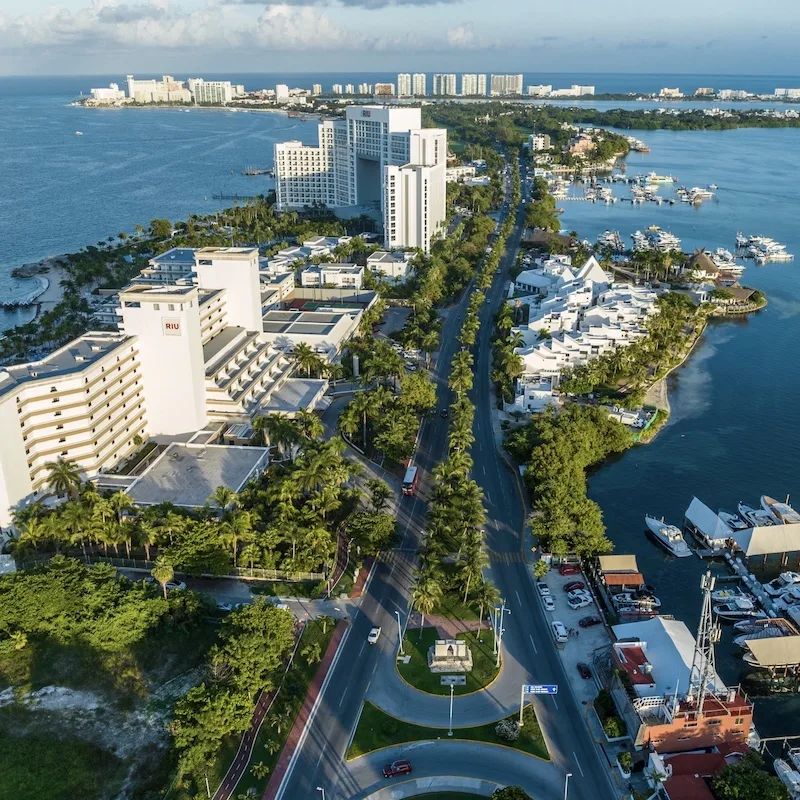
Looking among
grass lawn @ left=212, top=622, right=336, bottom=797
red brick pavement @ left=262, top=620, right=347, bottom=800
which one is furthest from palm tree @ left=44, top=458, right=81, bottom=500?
red brick pavement @ left=262, top=620, right=347, bottom=800

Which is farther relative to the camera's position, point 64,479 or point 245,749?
point 64,479

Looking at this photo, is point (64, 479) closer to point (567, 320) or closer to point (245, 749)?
point (245, 749)

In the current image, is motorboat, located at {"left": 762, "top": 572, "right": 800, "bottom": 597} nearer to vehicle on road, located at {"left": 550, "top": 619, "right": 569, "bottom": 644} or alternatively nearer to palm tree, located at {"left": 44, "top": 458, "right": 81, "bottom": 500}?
vehicle on road, located at {"left": 550, "top": 619, "right": 569, "bottom": 644}

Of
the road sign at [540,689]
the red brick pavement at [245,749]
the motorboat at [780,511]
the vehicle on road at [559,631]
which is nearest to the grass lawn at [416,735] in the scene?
the road sign at [540,689]

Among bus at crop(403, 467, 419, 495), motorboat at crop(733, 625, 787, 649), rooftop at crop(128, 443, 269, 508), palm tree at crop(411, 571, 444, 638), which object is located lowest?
motorboat at crop(733, 625, 787, 649)

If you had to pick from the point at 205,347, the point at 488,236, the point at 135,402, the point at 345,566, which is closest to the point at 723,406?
the point at 345,566

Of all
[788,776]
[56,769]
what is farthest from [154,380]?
[788,776]
